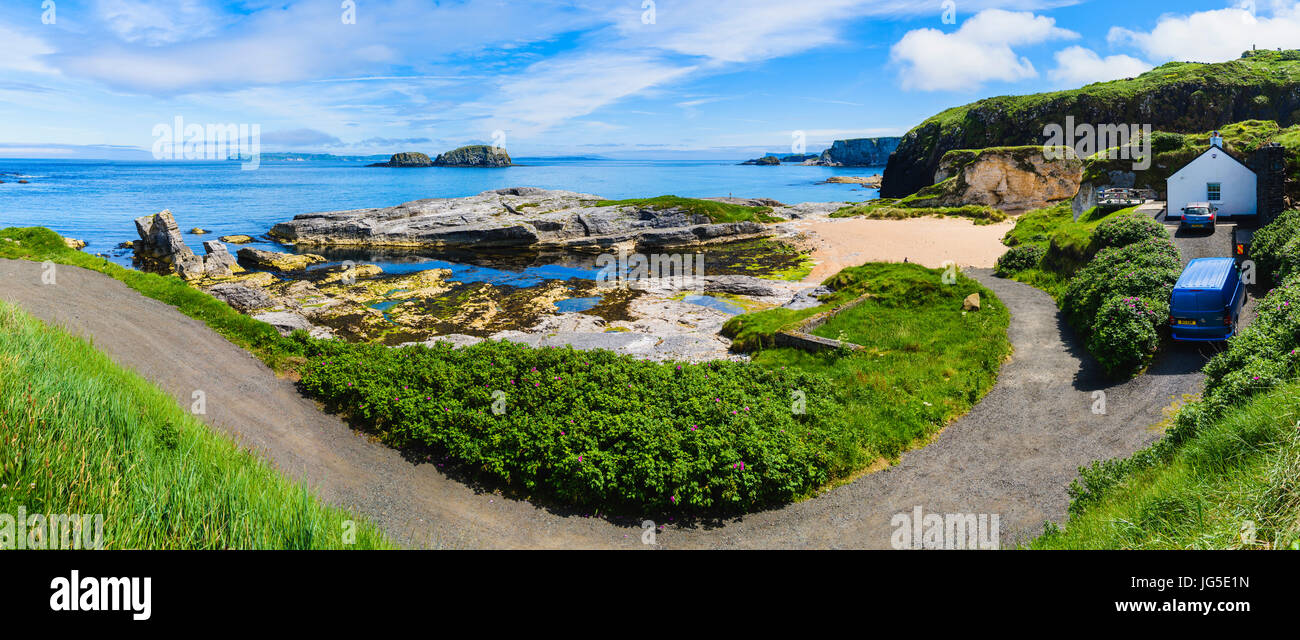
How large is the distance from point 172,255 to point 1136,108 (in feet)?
497

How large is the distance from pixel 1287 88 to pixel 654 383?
150242 millimetres

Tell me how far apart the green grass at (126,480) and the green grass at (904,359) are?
39.7 feet

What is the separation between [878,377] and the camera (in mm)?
20469

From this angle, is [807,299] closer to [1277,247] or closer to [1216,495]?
[1277,247]

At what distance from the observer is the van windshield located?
19.3 metres

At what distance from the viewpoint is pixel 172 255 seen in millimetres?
55719

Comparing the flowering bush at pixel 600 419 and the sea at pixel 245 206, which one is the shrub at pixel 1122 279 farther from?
the sea at pixel 245 206

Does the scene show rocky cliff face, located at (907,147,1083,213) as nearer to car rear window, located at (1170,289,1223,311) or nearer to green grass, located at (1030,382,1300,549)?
car rear window, located at (1170,289,1223,311)

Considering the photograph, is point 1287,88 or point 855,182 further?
point 855,182

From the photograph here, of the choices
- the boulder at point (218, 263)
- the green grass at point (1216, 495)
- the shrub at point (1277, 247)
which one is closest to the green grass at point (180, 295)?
A: the green grass at point (1216, 495)

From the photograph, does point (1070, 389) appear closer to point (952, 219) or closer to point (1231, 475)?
point (1231, 475)

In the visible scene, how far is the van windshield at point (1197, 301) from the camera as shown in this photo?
63.4ft

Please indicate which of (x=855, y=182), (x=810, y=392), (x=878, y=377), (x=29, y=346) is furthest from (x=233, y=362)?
(x=855, y=182)

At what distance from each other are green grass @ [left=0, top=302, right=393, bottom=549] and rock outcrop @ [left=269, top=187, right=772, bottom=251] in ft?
207
